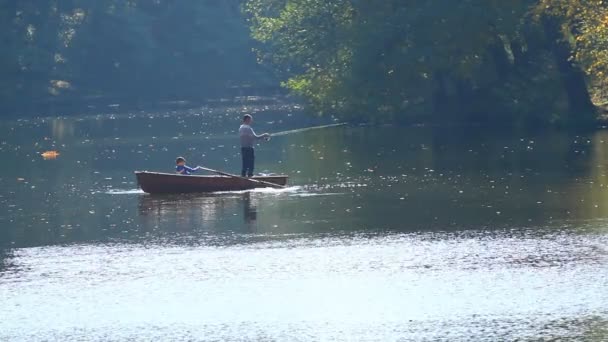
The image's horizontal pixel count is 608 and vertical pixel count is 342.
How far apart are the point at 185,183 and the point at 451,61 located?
94.9ft

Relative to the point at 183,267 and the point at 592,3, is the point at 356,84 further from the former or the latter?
the point at 183,267

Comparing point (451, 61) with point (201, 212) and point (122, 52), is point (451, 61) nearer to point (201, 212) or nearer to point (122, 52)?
point (201, 212)

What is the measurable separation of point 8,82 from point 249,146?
69668 millimetres

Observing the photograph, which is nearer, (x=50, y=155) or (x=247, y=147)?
(x=247, y=147)

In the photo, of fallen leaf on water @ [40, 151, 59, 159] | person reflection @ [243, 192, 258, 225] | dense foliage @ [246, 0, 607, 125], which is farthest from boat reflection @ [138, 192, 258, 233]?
dense foliage @ [246, 0, 607, 125]

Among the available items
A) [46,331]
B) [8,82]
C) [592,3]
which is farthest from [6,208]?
[8,82]

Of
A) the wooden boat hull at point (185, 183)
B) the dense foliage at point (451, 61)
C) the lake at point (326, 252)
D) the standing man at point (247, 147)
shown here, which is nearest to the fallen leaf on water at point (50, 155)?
the lake at point (326, 252)

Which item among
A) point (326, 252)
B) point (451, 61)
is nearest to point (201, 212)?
point (326, 252)

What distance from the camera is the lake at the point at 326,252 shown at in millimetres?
20750

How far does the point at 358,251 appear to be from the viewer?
1068 inches

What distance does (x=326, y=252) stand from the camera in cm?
2712

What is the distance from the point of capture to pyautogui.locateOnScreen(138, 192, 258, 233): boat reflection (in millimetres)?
31781

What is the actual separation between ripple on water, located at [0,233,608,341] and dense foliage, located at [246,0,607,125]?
3502 cm

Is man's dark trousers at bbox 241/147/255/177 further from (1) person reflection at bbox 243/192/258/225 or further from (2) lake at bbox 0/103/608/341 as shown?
(1) person reflection at bbox 243/192/258/225
